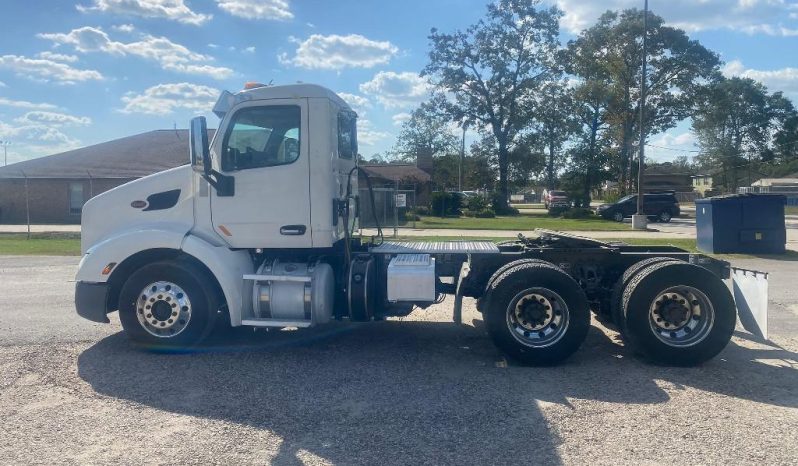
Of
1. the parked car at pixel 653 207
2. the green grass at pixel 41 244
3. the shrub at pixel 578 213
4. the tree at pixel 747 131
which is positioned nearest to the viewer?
the green grass at pixel 41 244

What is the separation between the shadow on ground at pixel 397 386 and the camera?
4801mm

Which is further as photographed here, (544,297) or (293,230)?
(293,230)

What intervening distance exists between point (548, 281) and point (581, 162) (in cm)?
4961

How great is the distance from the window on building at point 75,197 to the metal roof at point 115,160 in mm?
741

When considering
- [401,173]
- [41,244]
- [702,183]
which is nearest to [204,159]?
[41,244]

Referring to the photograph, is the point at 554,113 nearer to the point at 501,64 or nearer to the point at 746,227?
the point at 501,64

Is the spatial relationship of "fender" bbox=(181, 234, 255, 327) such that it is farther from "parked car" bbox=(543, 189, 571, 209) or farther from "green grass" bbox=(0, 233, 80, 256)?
"parked car" bbox=(543, 189, 571, 209)

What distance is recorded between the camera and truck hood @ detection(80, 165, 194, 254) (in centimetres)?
737

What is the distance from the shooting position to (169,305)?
713cm

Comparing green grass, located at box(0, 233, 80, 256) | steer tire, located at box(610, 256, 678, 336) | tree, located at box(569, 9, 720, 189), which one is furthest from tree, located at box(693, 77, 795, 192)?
steer tire, located at box(610, 256, 678, 336)

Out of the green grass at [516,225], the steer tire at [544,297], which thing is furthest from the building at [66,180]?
the steer tire at [544,297]

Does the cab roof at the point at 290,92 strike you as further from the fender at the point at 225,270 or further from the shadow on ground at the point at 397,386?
the shadow on ground at the point at 397,386

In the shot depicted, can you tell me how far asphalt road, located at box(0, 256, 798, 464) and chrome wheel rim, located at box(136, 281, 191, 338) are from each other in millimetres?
302

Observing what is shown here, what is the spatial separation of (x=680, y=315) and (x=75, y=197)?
1379 inches
